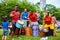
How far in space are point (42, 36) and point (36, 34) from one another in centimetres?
82

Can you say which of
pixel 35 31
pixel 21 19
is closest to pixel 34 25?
pixel 35 31

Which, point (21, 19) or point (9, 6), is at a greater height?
point (9, 6)

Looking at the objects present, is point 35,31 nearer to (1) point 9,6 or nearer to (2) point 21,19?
(2) point 21,19

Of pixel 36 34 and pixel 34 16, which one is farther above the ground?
pixel 34 16

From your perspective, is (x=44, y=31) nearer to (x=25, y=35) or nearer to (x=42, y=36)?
(x=42, y=36)

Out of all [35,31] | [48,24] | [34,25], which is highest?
[48,24]

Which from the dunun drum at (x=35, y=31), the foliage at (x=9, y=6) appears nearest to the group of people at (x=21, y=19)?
the dunun drum at (x=35, y=31)

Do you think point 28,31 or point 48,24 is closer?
point 48,24

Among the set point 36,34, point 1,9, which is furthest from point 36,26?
point 1,9

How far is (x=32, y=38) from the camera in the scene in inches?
601

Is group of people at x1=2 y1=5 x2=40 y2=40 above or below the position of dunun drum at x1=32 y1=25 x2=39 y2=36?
above

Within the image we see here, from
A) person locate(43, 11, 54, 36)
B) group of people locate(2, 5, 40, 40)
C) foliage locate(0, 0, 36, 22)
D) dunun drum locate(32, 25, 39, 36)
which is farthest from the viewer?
foliage locate(0, 0, 36, 22)

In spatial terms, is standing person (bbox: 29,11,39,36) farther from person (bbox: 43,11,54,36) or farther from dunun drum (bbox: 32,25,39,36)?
person (bbox: 43,11,54,36)

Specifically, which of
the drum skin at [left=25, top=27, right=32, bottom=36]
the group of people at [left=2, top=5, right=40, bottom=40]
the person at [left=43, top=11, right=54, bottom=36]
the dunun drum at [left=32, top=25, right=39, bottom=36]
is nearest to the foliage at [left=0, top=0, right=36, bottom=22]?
the group of people at [left=2, top=5, right=40, bottom=40]
